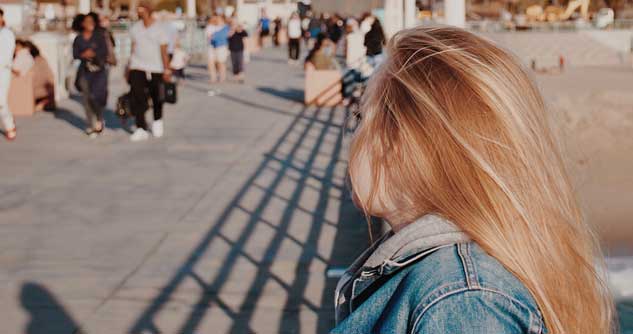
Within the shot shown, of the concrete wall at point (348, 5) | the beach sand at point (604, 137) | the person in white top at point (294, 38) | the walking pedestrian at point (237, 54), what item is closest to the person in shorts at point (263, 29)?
the concrete wall at point (348, 5)

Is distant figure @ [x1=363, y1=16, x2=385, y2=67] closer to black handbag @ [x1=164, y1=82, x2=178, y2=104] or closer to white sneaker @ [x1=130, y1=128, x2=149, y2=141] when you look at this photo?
black handbag @ [x1=164, y1=82, x2=178, y2=104]

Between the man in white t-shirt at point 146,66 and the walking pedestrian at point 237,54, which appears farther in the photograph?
the walking pedestrian at point 237,54

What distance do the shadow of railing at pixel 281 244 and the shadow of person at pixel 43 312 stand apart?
0.39 m

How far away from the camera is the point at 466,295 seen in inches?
54.1

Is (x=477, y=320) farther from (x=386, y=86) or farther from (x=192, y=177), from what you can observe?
(x=192, y=177)

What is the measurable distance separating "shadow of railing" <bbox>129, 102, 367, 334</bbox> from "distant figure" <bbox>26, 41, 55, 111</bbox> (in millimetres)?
5757

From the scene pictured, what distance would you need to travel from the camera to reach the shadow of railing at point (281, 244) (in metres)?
5.54

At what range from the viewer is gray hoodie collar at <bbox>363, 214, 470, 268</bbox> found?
4.91 ft

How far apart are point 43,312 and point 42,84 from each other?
1094cm

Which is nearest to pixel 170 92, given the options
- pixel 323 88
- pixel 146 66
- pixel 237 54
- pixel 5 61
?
pixel 146 66

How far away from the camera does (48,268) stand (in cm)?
653

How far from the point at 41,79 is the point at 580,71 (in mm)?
33938

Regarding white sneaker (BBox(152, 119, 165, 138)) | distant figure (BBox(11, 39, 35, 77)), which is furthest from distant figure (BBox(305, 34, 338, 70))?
white sneaker (BBox(152, 119, 165, 138))

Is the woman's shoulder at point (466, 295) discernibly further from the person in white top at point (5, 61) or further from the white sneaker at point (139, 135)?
the white sneaker at point (139, 135)
